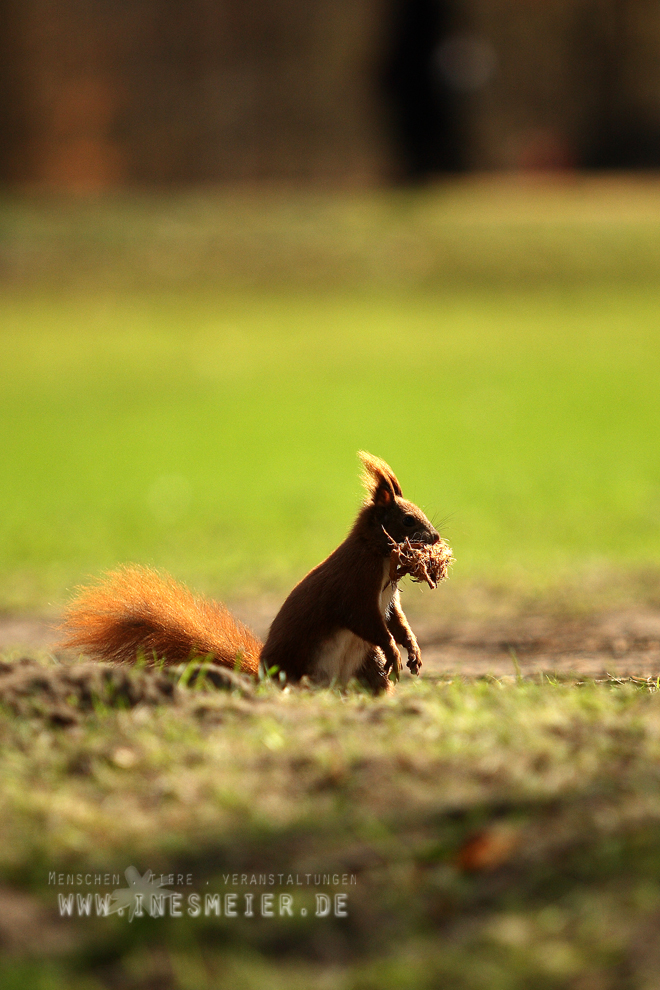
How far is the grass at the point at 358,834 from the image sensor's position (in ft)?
9.13

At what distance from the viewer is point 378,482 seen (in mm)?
4812

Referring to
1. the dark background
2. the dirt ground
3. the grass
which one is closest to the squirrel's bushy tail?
the dirt ground

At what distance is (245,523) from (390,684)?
8.01m

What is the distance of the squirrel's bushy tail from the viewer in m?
4.79

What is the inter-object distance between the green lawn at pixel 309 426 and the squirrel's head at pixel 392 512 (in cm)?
432

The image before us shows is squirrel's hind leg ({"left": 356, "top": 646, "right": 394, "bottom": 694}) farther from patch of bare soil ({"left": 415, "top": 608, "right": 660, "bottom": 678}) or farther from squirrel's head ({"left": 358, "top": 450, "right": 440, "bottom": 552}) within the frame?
patch of bare soil ({"left": 415, "top": 608, "right": 660, "bottom": 678})

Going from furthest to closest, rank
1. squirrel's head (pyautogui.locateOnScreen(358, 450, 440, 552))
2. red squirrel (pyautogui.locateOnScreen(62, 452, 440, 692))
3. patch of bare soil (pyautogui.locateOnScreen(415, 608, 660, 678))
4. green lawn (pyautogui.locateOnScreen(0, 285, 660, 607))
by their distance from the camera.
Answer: green lawn (pyautogui.locateOnScreen(0, 285, 660, 607))
patch of bare soil (pyautogui.locateOnScreen(415, 608, 660, 678))
squirrel's head (pyautogui.locateOnScreen(358, 450, 440, 552))
red squirrel (pyautogui.locateOnScreen(62, 452, 440, 692))

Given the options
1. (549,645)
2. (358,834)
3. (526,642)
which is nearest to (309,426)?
(526,642)

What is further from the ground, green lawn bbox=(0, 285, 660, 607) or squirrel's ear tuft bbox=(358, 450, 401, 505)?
green lawn bbox=(0, 285, 660, 607)

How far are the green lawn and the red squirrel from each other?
426 cm

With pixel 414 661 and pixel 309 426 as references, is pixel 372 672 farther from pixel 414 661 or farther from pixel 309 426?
pixel 309 426

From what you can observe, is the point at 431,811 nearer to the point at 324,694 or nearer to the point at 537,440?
the point at 324,694

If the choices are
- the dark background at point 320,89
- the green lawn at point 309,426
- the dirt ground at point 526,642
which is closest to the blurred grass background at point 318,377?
the green lawn at point 309,426

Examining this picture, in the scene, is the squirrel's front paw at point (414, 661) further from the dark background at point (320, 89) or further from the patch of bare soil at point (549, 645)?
the dark background at point (320, 89)
